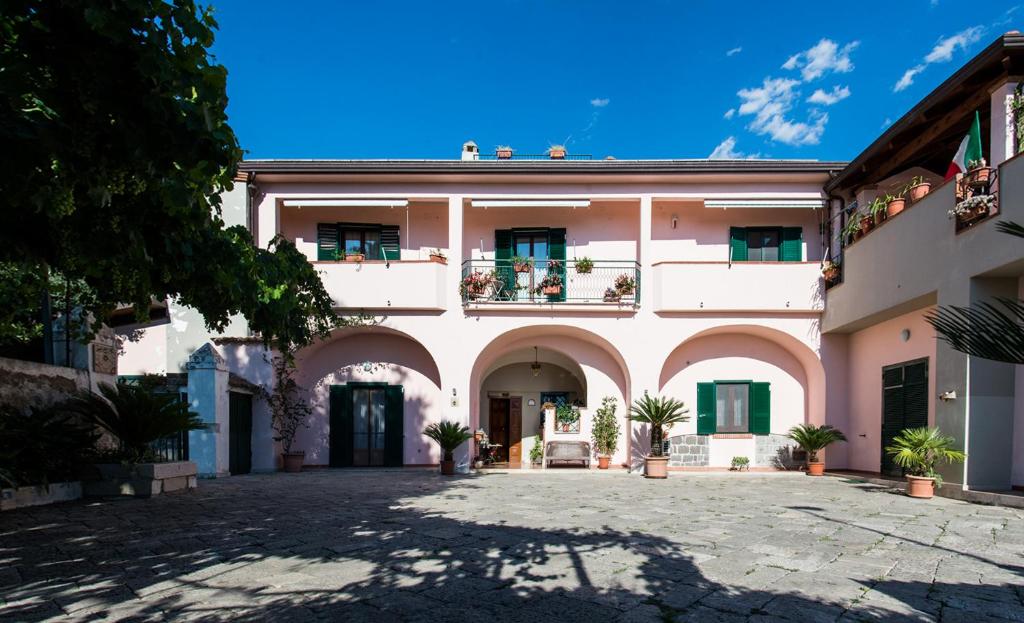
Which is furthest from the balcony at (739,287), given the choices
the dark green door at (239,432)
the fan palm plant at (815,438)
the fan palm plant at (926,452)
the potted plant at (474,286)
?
the dark green door at (239,432)

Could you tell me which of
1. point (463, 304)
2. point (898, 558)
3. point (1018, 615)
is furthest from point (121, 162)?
point (463, 304)

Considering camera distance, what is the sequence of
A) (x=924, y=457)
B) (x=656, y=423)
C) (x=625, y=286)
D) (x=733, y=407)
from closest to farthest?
(x=924, y=457)
(x=656, y=423)
(x=625, y=286)
(x=733, y=407)

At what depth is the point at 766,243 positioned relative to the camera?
14.6 meters

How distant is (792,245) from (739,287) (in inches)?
79.1

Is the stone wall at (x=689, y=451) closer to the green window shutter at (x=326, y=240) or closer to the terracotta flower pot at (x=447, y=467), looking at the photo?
the terracotta flower pot at (x=447, y=467)

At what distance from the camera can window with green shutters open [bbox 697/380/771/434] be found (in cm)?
1438

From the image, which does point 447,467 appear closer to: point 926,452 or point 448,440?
point 448,440

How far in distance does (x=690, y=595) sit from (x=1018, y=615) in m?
1.92

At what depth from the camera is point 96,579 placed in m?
4.25

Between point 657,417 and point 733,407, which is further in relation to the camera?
point 733,407

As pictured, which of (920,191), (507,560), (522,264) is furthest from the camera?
(522,264)

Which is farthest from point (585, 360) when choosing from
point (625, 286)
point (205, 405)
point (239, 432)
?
point (205, 405)

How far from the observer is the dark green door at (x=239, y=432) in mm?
12375

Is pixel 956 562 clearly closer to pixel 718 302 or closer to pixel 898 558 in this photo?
pixel 898 558
